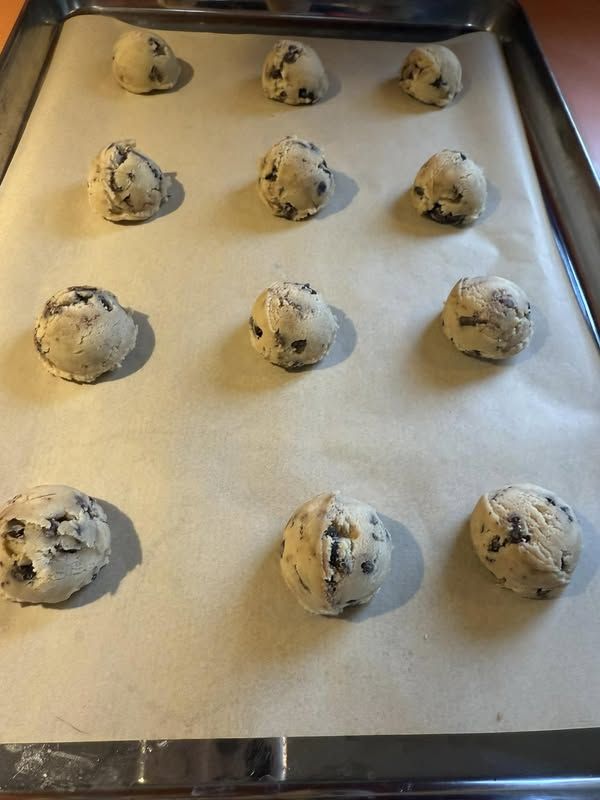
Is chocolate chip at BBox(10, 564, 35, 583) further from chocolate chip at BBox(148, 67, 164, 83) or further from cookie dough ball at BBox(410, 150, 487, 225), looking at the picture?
chocolate chip at BBox(148, 67, 164, 83)

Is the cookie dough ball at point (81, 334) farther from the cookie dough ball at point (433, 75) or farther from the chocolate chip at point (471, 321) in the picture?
the cookie dough ball at point (433, 75)

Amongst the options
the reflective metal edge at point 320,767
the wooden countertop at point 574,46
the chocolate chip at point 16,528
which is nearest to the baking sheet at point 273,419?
the reflective metal edge at point 320,767

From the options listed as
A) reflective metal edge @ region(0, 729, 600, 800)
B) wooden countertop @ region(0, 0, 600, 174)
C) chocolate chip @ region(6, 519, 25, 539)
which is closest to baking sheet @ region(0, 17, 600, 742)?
reflective metal edge @ region(0, 729, 600, 800)

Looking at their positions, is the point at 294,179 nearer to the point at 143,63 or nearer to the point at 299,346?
the point at 299,346

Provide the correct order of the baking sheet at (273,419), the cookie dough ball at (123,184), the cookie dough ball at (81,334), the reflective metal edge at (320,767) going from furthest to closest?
the cookie dough ball at (123,184) → the cookie dough ball at (81,334) → the baking sheet at (273,419) → the reflective metal edge at (320,767)

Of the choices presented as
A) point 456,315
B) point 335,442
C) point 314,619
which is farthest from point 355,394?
point 314,619

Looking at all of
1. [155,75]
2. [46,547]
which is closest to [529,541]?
[46,547]
